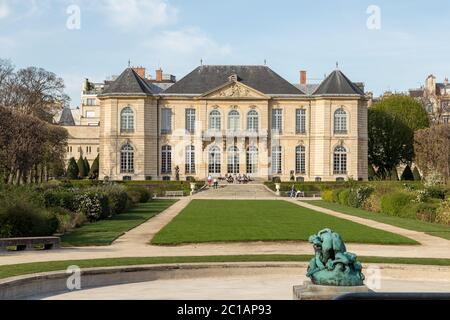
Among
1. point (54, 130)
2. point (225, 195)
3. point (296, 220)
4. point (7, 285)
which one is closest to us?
point (7, 285)

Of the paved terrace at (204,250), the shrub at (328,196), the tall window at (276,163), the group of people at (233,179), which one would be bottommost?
the paved terrace at (204,250)

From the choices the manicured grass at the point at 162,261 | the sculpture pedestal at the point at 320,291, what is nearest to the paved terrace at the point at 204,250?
the manicured grass at the point at 162,261

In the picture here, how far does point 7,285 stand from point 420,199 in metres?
20.0

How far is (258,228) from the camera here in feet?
65.1

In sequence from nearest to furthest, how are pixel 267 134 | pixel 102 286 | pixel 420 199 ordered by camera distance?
pixel 102 286, pixel 420 199, pixel 267 134

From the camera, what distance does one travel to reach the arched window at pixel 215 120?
6131cm

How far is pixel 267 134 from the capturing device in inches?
2409

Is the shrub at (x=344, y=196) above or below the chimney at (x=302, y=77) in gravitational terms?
below

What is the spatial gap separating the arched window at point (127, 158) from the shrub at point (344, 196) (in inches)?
1015

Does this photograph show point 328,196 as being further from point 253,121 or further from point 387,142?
point 387,142

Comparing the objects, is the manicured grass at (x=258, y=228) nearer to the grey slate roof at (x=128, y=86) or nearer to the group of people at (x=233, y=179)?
the group of people at (x=233, y=179)

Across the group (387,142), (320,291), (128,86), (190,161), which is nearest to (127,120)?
(128,86)
